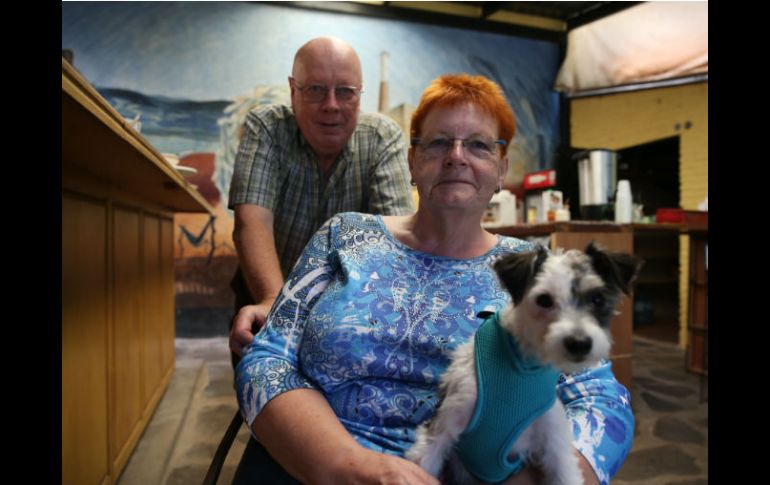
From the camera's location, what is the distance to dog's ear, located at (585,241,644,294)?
0.96 m

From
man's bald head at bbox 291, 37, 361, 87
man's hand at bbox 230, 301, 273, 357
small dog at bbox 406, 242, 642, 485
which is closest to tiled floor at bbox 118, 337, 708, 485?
man's hand at bbox 230, 301, 273, 357

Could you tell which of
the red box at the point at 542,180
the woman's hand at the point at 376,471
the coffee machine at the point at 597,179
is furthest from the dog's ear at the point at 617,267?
the red box at the point at 542,180

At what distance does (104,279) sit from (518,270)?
6.74 feet

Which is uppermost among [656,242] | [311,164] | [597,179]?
[597,179]

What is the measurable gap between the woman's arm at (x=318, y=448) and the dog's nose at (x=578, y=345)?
35 cm

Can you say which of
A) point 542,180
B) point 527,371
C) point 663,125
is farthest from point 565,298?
point 663,125

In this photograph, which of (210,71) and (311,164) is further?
(210,71)

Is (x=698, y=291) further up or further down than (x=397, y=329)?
further down

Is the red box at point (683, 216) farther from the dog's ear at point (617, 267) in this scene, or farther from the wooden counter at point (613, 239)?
the dog's ear at point (617, 267)

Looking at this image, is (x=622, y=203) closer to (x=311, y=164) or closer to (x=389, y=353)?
(x=311, y=164)

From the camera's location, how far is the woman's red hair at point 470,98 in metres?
1.27

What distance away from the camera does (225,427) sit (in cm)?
336

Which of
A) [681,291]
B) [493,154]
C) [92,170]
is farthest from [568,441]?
[681,291]
